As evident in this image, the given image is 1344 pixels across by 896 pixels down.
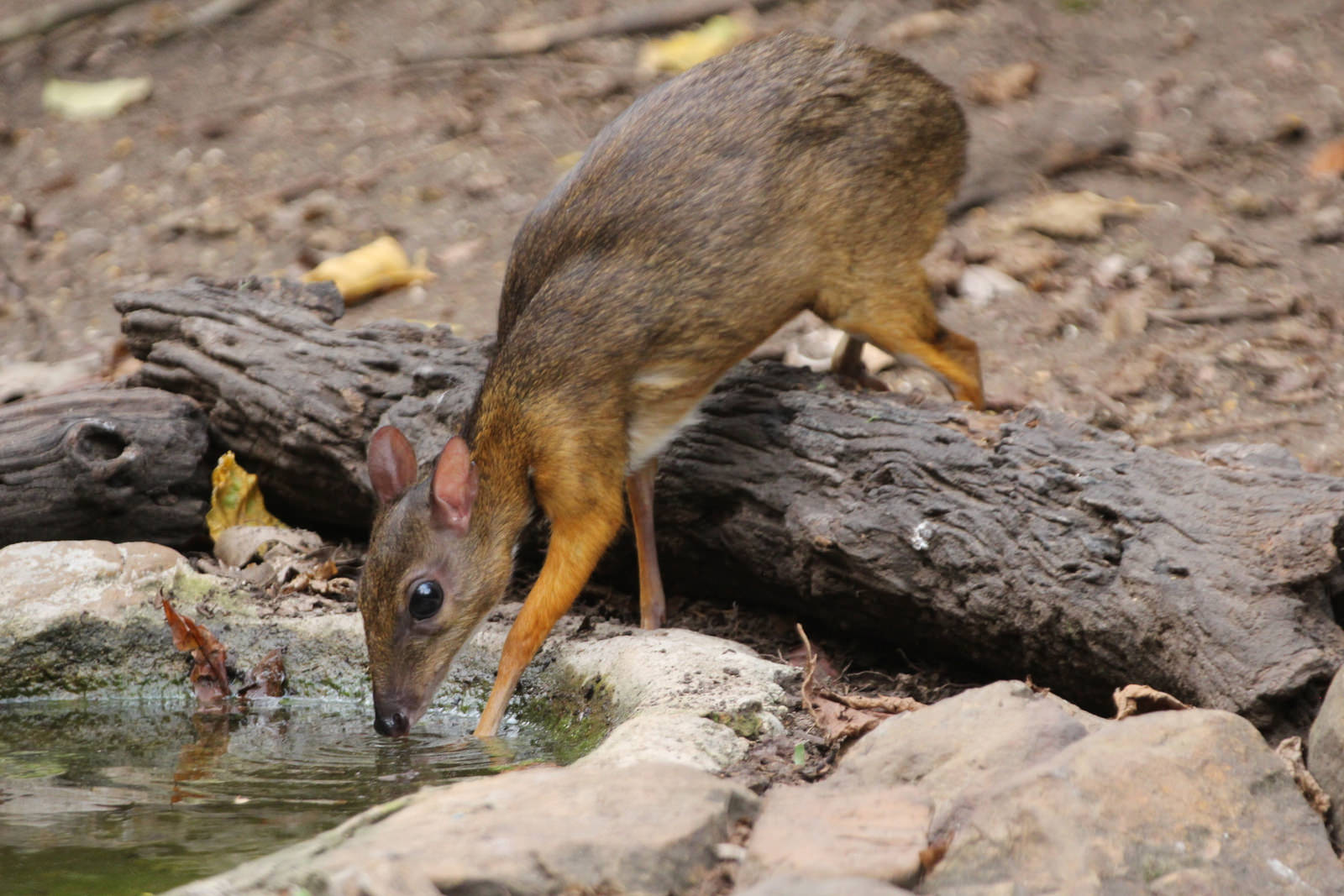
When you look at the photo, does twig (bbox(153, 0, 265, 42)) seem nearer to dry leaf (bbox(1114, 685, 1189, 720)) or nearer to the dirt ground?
the dirt ground

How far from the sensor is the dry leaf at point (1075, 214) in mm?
7938

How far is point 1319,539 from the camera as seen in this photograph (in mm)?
3670

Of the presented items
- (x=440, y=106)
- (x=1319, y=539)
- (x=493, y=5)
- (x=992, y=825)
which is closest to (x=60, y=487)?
(x=992, y=825)

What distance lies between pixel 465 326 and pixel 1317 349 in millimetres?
4300

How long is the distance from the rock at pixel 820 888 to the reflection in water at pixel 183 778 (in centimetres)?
147

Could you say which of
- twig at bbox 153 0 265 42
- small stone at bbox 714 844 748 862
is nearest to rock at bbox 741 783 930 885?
small stone at bbox 714 844 748 862

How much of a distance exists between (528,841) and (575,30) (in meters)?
8.57

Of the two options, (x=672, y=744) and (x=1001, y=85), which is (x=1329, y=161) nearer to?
(x=1001, y=85)

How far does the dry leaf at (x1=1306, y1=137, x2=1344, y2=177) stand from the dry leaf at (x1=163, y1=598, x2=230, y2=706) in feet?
21.6

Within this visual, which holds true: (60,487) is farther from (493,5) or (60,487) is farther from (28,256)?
(493,5)

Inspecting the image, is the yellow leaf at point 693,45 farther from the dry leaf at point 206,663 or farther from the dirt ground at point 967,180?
the dry leaf at point 206,663

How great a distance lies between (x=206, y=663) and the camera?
16.8 ft

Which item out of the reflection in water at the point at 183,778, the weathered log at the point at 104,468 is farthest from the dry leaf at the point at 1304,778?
the weathered log at the point at 104,468

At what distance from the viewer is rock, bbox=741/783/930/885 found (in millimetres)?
2787
